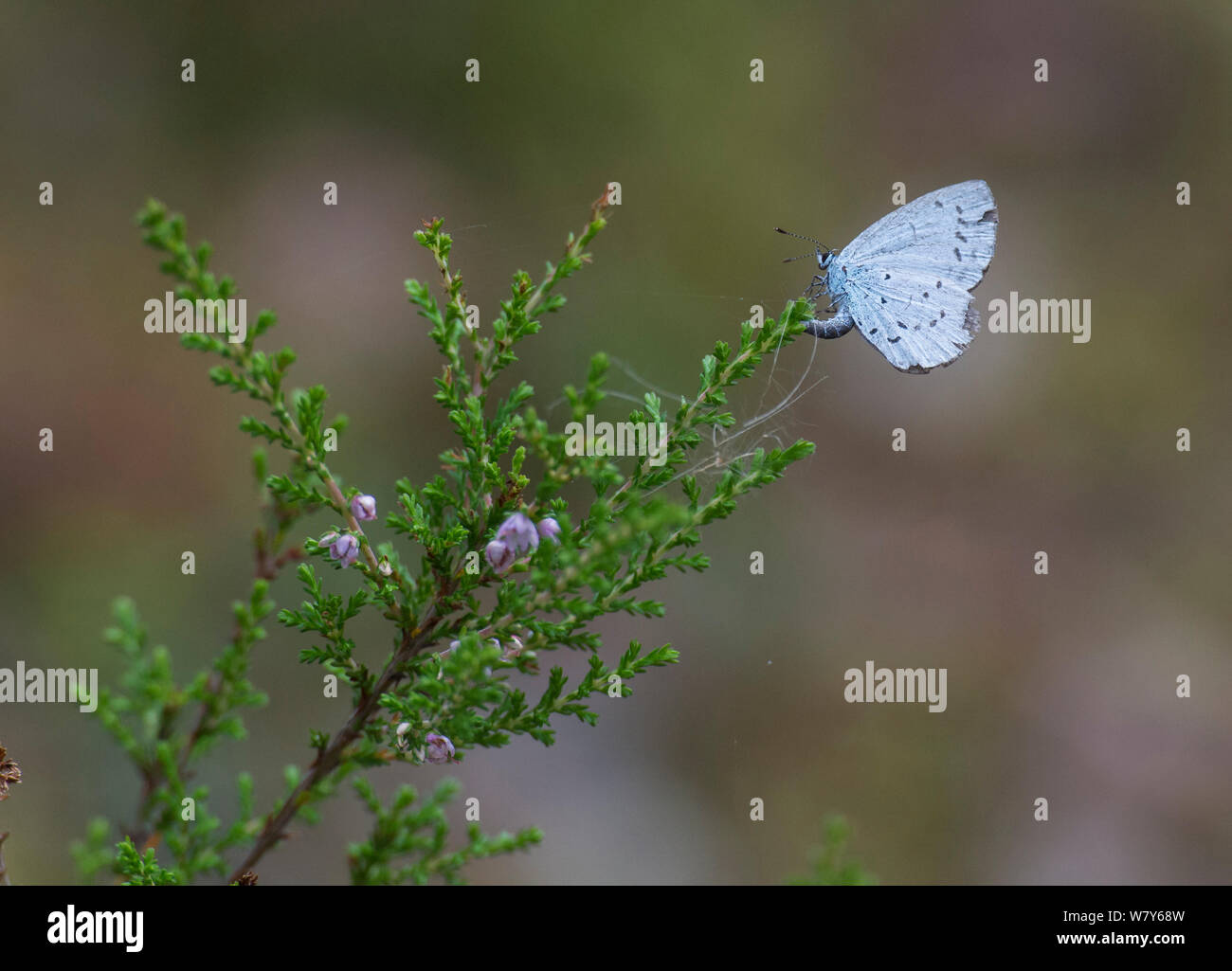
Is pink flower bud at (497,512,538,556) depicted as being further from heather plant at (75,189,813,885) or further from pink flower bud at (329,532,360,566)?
pink flower bud at (329,532,360,566)

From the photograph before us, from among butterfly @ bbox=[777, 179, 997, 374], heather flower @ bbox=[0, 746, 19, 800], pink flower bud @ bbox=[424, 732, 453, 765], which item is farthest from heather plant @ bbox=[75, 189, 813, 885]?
butterfly @ bbox=[777, 179, 997, 374]

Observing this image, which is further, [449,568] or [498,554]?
[449,568]

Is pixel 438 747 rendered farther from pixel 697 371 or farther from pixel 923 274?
pixel 697 371

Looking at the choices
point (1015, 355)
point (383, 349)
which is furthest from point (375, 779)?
point (1015, 355)

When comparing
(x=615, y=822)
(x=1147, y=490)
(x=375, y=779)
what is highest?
(x=1147, y=490)

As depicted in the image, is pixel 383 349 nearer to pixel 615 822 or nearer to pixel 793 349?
pixel 793 349

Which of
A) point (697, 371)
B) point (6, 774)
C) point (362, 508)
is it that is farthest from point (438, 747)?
point (697, 371)

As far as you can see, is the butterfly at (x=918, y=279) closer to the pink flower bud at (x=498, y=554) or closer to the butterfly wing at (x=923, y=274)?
the butterfly wing at (x=923, y=274)
